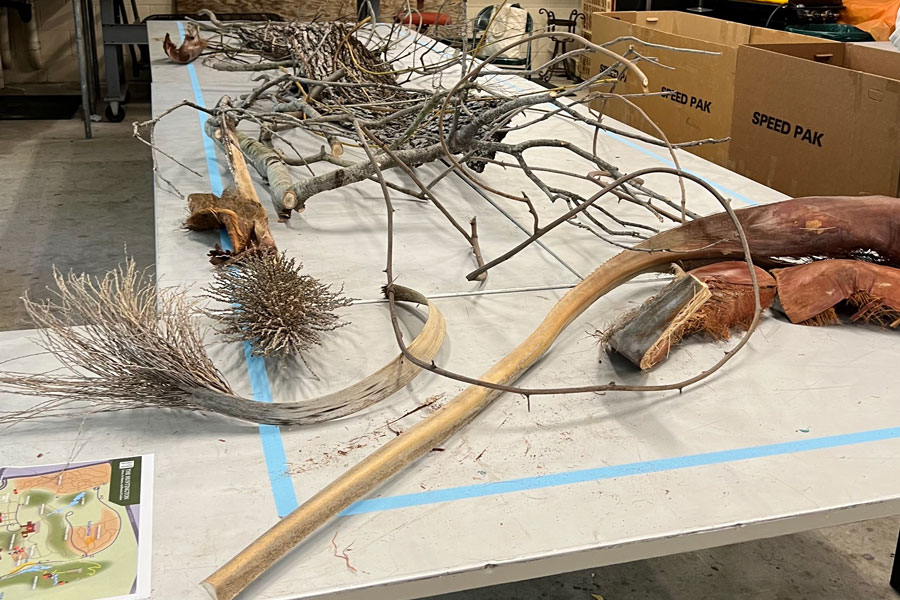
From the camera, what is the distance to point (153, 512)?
0.90 m

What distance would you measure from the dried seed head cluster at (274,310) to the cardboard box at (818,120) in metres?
1.95

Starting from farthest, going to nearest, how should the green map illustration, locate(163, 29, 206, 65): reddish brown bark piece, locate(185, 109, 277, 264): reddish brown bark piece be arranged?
locate(163, 29, 206, 65): reddish brown bark piece → locate(185, 109, 277, 264): reddish brown bark piece → the green map illustration

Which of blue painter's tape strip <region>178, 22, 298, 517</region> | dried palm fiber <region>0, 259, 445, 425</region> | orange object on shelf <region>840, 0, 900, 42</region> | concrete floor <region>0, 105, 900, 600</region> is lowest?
concrete floor <region>0, 105, 900, 600</region>

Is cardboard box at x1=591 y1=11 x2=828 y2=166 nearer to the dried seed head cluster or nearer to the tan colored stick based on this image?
the tan colored stick

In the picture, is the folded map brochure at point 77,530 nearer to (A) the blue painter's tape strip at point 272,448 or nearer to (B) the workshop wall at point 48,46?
(A) the blue painter's tape strip at point 272,448

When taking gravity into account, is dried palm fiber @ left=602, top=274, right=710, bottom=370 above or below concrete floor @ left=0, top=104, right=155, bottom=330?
above

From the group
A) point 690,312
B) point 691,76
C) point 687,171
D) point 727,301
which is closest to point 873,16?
point 691,76

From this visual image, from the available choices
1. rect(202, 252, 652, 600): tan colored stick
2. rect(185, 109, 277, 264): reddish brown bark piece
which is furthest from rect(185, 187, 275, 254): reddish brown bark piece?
rect(202, 252, 652, 600): tan colored stick

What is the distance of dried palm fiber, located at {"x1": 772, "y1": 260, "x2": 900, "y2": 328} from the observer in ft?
4.34

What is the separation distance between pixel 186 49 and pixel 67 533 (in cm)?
282

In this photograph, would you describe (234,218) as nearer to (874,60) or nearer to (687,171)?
(687,171)

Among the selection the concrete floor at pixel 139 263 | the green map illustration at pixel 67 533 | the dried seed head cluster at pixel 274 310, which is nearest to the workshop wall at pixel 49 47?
the concrete floor at pixel 139 263

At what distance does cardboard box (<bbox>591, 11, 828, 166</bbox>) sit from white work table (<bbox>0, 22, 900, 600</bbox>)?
185 cm

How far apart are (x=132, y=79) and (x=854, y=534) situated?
5.97 meters
